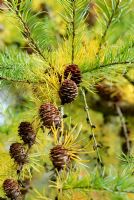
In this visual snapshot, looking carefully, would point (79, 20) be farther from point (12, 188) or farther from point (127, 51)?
point (12, 188)

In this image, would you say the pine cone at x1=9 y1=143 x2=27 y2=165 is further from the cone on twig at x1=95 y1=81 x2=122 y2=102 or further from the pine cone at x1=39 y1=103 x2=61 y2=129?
the cone on twig at x1=95 y1=81 x2=122 y2=102

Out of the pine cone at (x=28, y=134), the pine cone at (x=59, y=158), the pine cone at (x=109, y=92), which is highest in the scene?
the pine cone at (x=109, y=92)

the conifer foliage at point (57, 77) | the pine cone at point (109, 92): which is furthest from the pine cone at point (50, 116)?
the pine cone at point (109, 92)

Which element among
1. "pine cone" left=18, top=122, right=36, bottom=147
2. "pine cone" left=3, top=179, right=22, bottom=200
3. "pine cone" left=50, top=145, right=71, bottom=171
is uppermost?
"pine cone" left=18, top=122, right=36, bottom=147

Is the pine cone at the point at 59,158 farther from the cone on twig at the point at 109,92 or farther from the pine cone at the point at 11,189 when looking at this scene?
the cone on twig at the point at 109,92

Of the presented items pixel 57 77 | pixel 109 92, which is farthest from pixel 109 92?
pixel 57 77

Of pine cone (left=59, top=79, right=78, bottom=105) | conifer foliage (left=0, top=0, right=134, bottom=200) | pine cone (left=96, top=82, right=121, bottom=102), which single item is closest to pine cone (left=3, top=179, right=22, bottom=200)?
conifer foliage (left=0, top=0, right=134, bottom=200)

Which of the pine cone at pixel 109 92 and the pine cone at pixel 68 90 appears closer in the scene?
the pine cone at pixel 68 90
